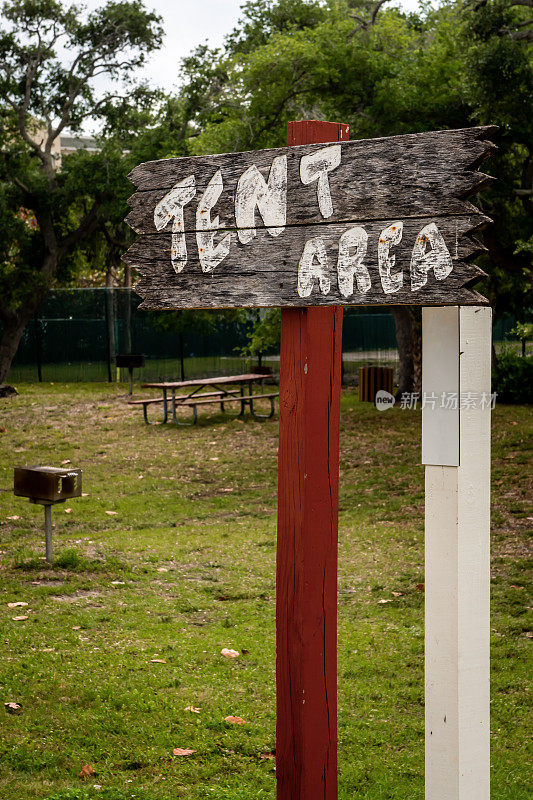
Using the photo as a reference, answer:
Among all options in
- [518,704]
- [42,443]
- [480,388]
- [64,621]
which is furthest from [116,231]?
[480,388]

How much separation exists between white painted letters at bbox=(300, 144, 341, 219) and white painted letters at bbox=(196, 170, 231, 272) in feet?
0.93

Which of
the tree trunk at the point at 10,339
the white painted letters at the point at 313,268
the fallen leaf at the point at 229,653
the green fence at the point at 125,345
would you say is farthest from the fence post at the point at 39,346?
the white painted letters at the point at 313,268

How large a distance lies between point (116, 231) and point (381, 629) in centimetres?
2057

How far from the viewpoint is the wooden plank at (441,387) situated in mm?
2338

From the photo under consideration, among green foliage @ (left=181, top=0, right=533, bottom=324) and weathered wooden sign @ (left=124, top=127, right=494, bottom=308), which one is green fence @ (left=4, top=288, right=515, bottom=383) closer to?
green foliage @ (left=181, top=0, right=533, bottom=324)

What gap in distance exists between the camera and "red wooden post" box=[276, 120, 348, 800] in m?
2.65

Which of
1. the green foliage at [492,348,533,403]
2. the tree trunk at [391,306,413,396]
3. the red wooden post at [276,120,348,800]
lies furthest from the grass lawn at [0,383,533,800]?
the tree trunk at [391,306,413,396]

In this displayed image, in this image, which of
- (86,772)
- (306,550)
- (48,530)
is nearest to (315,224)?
(306,550)

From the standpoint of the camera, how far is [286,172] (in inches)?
98.4

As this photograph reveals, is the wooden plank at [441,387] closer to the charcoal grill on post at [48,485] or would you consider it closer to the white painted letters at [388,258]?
the white painted letters at [388,258]

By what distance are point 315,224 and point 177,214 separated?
476 mm

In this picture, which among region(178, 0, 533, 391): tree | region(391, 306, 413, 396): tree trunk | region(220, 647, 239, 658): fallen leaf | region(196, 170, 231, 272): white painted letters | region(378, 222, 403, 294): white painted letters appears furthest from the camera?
region(391, 306, 413, 396): tree trunk

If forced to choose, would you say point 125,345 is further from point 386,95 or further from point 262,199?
point 262,199

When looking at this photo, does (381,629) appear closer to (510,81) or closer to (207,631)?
(207,631)
